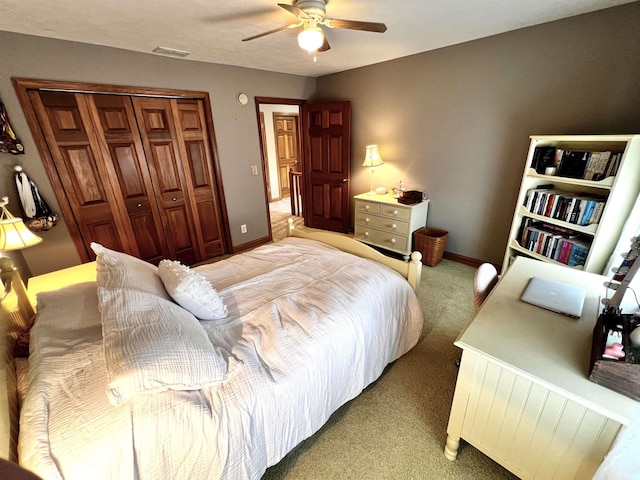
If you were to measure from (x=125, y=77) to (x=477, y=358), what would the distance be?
11.9 feet

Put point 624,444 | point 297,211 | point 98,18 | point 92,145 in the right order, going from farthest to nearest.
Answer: point 297,211, point 92,145, point 98,18, point 624,444

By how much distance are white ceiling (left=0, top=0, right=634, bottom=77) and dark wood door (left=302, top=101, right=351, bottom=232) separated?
1131 mm

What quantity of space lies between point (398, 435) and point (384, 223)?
237cm

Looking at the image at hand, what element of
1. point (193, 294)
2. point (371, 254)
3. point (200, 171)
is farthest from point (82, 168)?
point (371, 254)

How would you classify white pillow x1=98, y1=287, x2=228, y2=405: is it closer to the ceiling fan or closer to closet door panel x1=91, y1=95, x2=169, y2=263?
the ceiling fan

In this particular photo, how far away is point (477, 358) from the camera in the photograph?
109cm

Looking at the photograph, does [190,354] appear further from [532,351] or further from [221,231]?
[221,231]

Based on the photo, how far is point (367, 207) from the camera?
3.51 m

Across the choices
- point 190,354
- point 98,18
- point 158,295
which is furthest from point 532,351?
point 98,18

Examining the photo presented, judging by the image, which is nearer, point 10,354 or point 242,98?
point 10,354

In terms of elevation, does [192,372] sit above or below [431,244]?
above

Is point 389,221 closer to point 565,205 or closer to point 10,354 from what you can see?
point 565,205

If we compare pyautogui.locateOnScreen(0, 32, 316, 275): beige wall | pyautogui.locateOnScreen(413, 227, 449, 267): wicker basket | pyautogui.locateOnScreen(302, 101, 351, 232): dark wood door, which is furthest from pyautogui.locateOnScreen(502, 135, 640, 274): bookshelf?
pyautogui.locateOnScreen(0, 32, 316, 275): beige wall

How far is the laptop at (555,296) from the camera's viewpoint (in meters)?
1.22
